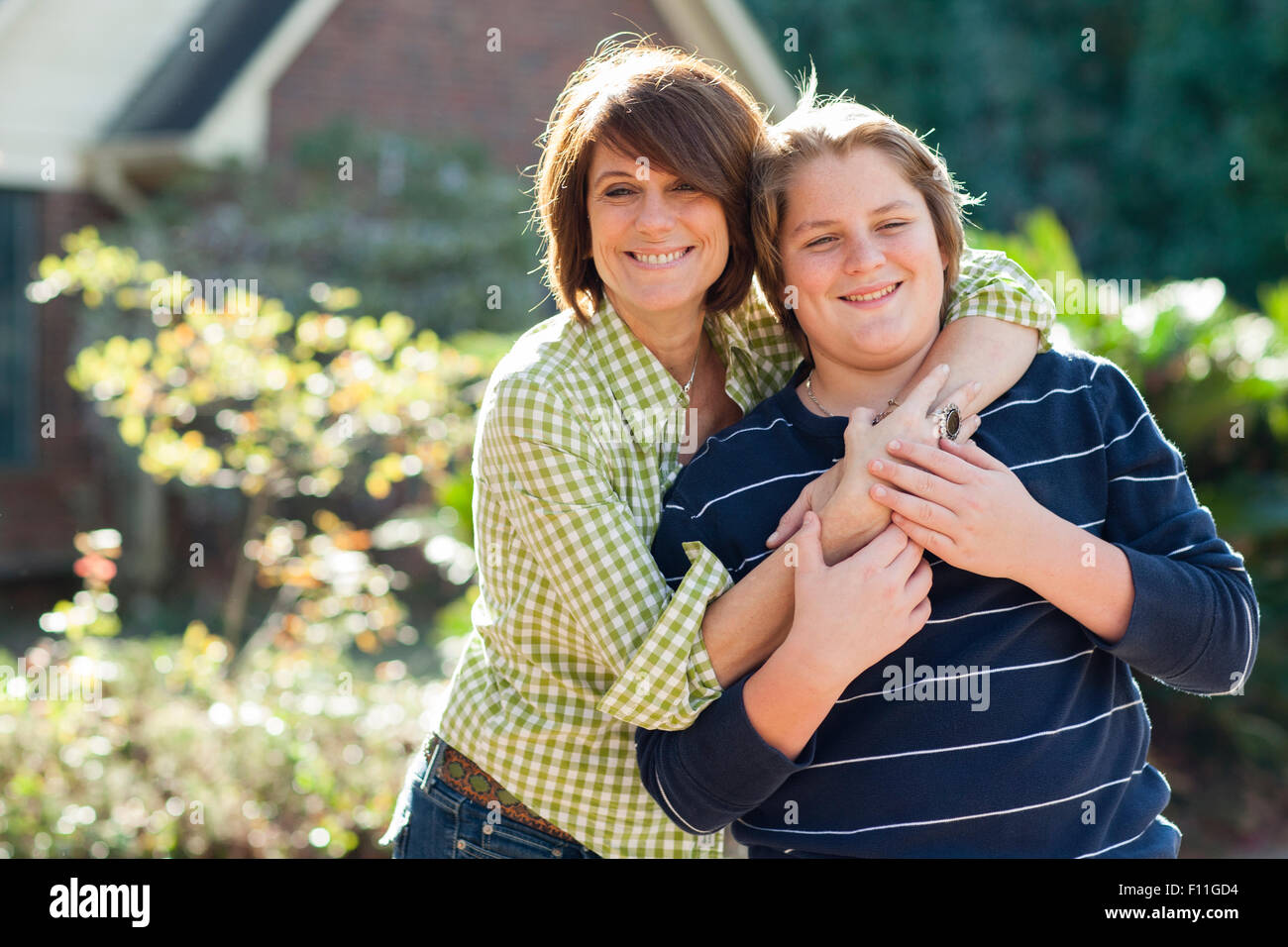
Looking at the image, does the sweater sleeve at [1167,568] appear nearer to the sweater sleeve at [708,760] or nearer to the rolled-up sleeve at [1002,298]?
the rolled-up sleeve at [1002,298]

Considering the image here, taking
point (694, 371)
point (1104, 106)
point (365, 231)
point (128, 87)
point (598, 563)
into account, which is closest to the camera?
point (598, 563)

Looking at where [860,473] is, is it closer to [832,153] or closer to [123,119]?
[832,153]

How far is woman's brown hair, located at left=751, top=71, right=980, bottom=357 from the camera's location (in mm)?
1851

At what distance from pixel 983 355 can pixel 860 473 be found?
12.3 inches

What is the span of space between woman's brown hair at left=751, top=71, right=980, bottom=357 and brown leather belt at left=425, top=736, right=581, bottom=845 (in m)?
0.94

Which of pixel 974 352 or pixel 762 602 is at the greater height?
pixel 974 352

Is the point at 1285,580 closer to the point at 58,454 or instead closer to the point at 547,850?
the point at 547,850

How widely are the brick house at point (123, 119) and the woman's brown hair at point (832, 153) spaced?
7.78 meters

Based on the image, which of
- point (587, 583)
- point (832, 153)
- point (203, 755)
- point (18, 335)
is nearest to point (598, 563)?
point (587, 583)

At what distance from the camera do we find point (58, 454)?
30.3ft

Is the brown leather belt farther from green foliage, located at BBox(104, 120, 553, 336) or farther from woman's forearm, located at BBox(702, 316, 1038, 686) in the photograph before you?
green foliage, located at BBox(104, 120, 553, 336)

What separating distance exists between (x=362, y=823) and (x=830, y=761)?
2.51 m

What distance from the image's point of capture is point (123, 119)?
30.9 feet
